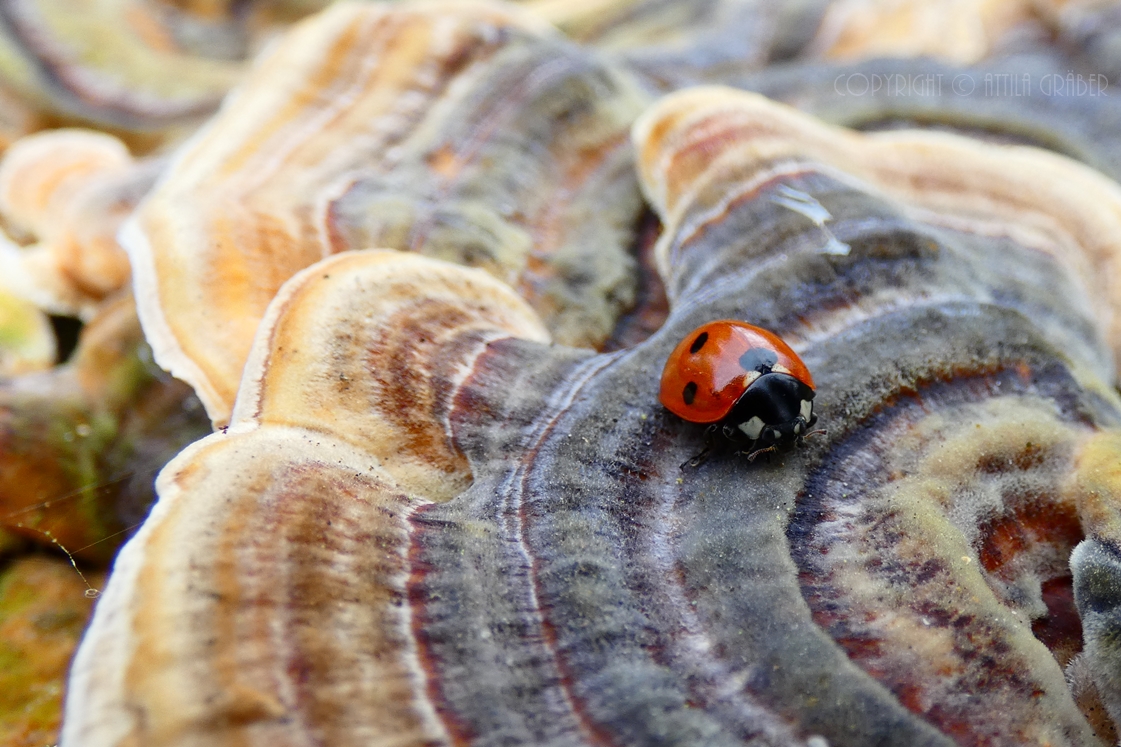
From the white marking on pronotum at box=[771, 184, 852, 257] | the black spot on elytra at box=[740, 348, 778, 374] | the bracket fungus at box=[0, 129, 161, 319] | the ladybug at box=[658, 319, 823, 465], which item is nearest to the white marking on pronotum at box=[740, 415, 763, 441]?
the ladybug at box=[658, 319, 823, 465]

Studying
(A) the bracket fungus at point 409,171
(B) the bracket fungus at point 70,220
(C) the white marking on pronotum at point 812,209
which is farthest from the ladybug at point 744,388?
(B) the bracket fungus at point 70,220

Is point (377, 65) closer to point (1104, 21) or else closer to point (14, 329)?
point (14, 329)

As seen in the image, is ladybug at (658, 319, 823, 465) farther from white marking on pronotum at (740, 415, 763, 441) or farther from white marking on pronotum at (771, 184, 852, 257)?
white marking on pronotum at (771, 184, 852, 257)

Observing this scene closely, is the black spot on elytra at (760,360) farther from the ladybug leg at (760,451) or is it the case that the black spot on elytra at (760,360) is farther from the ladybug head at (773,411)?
the ladybug leg at (760,451)

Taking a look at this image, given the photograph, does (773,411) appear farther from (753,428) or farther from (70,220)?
(70,220)

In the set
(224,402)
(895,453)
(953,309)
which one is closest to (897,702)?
(895,453)

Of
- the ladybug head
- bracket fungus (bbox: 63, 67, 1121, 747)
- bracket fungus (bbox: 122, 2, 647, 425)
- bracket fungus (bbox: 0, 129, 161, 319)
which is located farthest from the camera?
bracket fungus (bbox: 0, 129, 161, 319)
